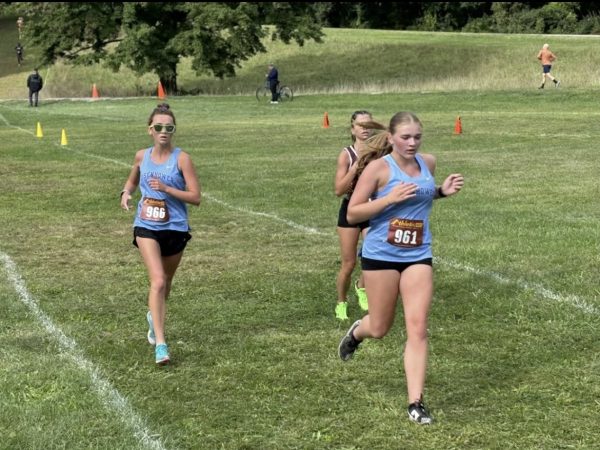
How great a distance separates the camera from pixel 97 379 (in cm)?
646

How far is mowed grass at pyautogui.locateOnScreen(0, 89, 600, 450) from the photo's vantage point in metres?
5.53

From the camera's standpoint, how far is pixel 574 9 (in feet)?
264

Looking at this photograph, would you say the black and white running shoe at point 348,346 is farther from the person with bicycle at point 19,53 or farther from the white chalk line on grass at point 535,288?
the person with bicycle at point 19,53

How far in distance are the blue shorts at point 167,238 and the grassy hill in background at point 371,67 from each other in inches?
1543

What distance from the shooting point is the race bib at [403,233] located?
18.4 ft

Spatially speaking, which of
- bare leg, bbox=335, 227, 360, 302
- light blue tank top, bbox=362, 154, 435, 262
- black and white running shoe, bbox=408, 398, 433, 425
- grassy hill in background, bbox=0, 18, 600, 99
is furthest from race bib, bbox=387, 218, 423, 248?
grassy hill in background, bbox=0, 18, 600, 99

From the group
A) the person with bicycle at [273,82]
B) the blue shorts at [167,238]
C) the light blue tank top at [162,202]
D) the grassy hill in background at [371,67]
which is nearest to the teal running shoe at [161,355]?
the blue shorts at [167,238]

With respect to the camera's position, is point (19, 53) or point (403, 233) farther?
point (19, 53)

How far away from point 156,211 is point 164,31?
50.9 metres

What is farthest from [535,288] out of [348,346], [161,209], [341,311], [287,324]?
[161,209]

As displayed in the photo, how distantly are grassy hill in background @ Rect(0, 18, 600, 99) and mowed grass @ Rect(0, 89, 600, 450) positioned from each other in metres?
31.8

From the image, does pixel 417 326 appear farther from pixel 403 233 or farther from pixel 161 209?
pixel 161 209

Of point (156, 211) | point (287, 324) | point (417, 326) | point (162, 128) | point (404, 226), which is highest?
point (162, 128)

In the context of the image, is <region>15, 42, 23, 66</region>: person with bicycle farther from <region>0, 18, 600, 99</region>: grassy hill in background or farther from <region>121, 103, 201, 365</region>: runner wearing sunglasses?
<region>121, 103, 201, 365</region>: runner wearing sunglasses
